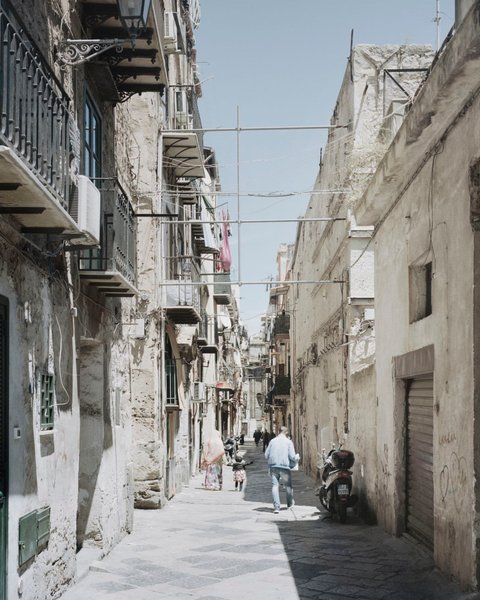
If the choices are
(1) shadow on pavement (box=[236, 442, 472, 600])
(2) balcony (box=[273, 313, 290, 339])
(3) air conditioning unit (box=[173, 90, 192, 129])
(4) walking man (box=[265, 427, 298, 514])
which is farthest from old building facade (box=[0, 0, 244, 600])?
(2) balcony (box=[273, 313, 290, 339])

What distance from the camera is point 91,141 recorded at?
9.76 meters

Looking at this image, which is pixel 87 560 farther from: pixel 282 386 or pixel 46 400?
pixel 282 386

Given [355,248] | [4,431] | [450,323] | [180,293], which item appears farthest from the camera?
[180,293]

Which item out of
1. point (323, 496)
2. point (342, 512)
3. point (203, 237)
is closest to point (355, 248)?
point (323, 496)

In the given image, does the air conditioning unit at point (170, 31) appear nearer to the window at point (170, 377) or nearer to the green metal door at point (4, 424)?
the window at point (170, 377)

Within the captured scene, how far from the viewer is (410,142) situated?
887 centimetres

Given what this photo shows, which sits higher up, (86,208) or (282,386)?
(86,208)

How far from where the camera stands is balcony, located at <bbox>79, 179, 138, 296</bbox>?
29.7 feet

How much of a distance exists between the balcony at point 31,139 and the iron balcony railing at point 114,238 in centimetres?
184

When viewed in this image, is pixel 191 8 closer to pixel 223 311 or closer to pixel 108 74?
pixel 108 74

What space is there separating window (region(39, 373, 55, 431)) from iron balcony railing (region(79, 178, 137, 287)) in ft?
5.25

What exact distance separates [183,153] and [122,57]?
28.5 feet

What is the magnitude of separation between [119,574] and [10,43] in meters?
5.76

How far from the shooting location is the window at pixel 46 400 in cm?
739
